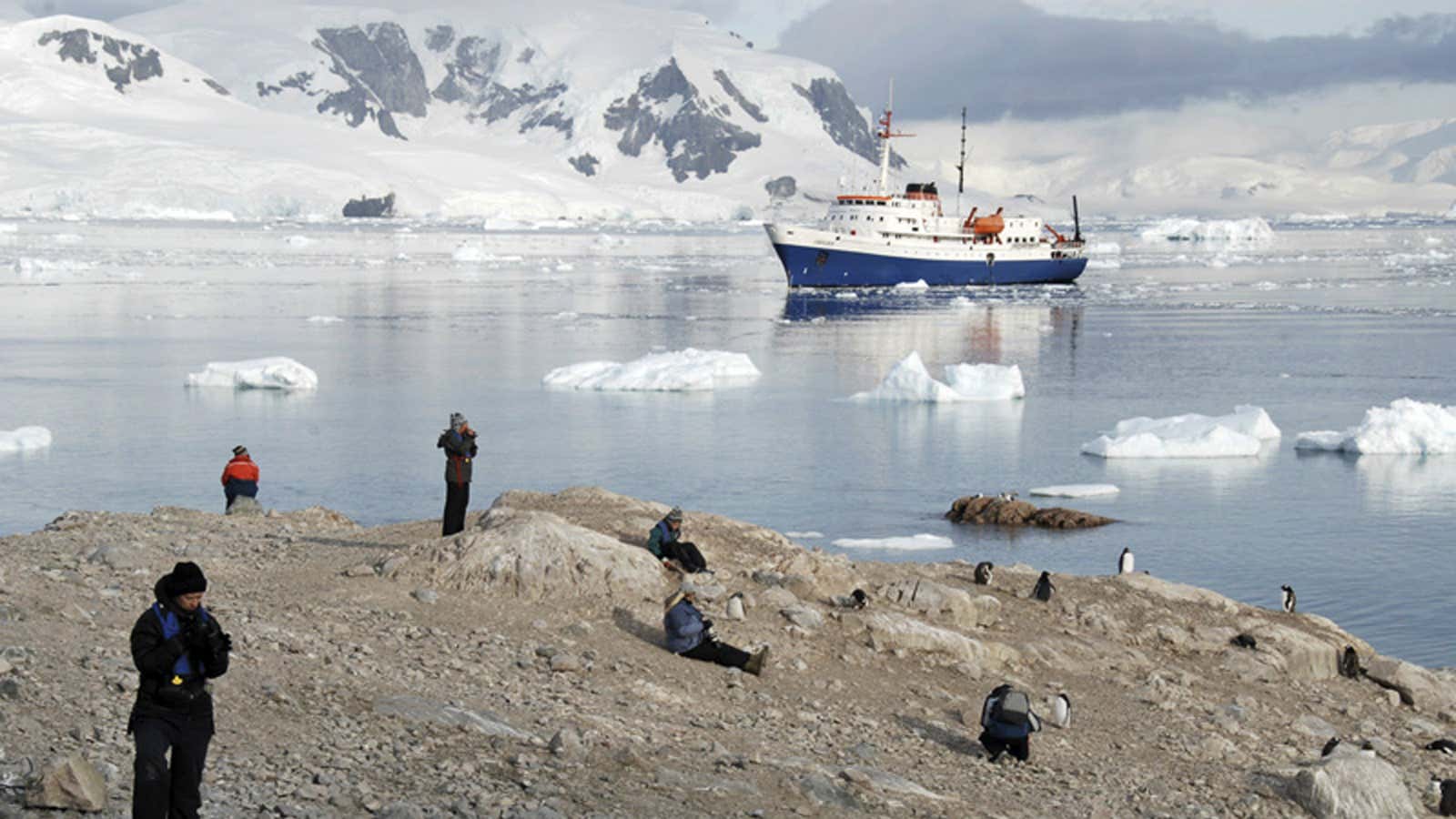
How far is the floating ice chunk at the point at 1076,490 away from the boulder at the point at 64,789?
19768 millimetres

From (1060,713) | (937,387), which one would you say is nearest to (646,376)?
(937,387)

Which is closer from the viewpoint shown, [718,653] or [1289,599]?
[718,653]

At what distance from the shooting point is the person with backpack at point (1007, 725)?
1112 centimetres

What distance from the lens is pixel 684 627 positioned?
40.6 feet

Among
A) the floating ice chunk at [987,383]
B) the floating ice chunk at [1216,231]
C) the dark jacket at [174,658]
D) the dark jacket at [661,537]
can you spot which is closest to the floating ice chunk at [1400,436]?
the floating ice chunk at [987,383]

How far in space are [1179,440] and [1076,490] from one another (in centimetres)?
461

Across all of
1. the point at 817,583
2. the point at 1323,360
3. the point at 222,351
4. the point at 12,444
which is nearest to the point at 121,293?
the point at 222,351

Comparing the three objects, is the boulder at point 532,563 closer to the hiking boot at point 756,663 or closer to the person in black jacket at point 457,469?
the person in black jacket at point 457,469

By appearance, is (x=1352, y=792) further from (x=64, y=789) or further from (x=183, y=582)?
(x=64, y=789)

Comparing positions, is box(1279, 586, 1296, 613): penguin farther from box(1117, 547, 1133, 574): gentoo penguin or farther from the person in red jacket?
the person in red jacket

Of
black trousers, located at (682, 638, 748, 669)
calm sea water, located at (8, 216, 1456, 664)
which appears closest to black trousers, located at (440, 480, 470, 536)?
calm sea water, located at (8, 216, 1456, 664)

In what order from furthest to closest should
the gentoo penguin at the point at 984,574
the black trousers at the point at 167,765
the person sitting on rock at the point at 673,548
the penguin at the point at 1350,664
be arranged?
1. the gentoo penguin at the point at 984,574
2. the penguin at the point at 1350,664
3. the person sitting on rock at the point at 673,548
4. the black trousers at the point at 167,765

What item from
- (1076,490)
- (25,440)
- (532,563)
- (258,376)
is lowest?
(1076,490)

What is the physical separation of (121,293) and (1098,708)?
60459 mm
